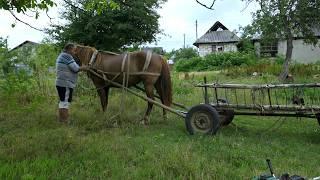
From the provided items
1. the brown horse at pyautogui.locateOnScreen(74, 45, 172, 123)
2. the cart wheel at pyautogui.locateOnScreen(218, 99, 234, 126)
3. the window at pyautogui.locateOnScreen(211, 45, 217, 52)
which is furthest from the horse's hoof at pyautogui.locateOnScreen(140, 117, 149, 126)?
the window at pyautogui.locateOnScreen(211, 45, 217, 52)

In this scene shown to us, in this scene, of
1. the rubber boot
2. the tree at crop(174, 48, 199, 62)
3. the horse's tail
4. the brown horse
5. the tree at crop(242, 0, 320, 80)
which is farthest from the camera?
the tree at crop(174, 48, 199, 62)

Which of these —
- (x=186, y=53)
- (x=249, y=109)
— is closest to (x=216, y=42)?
(x=186, y=53)

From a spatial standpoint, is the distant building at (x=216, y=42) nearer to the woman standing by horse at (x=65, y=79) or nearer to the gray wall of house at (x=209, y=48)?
the gray wall of house at (x=209, y=48)

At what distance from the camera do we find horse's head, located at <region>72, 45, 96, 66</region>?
10.7 m

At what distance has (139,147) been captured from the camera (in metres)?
7.16

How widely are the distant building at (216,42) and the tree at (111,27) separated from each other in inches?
1180

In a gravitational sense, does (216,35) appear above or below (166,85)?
above

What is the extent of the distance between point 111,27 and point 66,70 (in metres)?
15.4

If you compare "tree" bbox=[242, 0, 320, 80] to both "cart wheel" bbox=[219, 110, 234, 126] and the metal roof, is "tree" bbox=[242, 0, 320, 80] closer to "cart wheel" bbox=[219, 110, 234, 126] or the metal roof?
"cart wheel" bbox=[219, 110, 234, 126]

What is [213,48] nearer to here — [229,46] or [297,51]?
[229,46]

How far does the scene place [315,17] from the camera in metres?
24.3

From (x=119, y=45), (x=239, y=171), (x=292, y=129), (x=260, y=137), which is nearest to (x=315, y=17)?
(x=119, y=45)

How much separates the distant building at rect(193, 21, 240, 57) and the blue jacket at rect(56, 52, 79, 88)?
149 ft

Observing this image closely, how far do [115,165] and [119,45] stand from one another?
20039 millimetres
